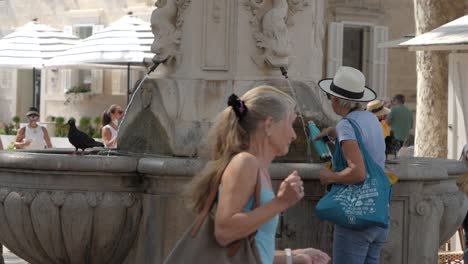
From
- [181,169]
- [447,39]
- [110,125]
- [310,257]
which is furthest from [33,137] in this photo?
[310,257]

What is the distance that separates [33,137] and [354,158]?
387 inches

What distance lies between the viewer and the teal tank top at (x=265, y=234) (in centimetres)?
453

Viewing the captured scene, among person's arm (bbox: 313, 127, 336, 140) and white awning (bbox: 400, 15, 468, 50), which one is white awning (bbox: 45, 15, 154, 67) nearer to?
white awning (bbox: 400, 15, 468, 50)

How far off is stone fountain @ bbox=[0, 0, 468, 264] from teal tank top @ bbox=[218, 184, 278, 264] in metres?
1.96

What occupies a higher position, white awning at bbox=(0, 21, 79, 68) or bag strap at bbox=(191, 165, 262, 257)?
white awning at bbox=(0, 21, 79, 68)

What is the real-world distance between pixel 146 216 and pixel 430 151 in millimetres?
10602

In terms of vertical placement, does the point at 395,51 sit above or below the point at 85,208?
above

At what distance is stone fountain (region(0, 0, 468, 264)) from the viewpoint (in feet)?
22.4

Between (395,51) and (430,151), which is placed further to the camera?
(395,51)

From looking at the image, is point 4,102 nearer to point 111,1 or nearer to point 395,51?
point 111,1

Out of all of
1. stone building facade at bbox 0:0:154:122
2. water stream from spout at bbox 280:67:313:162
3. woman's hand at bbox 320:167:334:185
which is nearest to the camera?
woman's hand at bbox 320:167:334:185

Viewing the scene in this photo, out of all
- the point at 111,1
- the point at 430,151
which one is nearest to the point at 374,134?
the point at 430,151

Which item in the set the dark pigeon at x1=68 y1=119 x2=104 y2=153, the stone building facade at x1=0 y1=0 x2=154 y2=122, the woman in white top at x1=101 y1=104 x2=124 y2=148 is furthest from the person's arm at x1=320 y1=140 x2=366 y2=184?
the stone building facade at x1=0 y1=0 x2=154 y2=122

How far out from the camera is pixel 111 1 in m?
30.8
